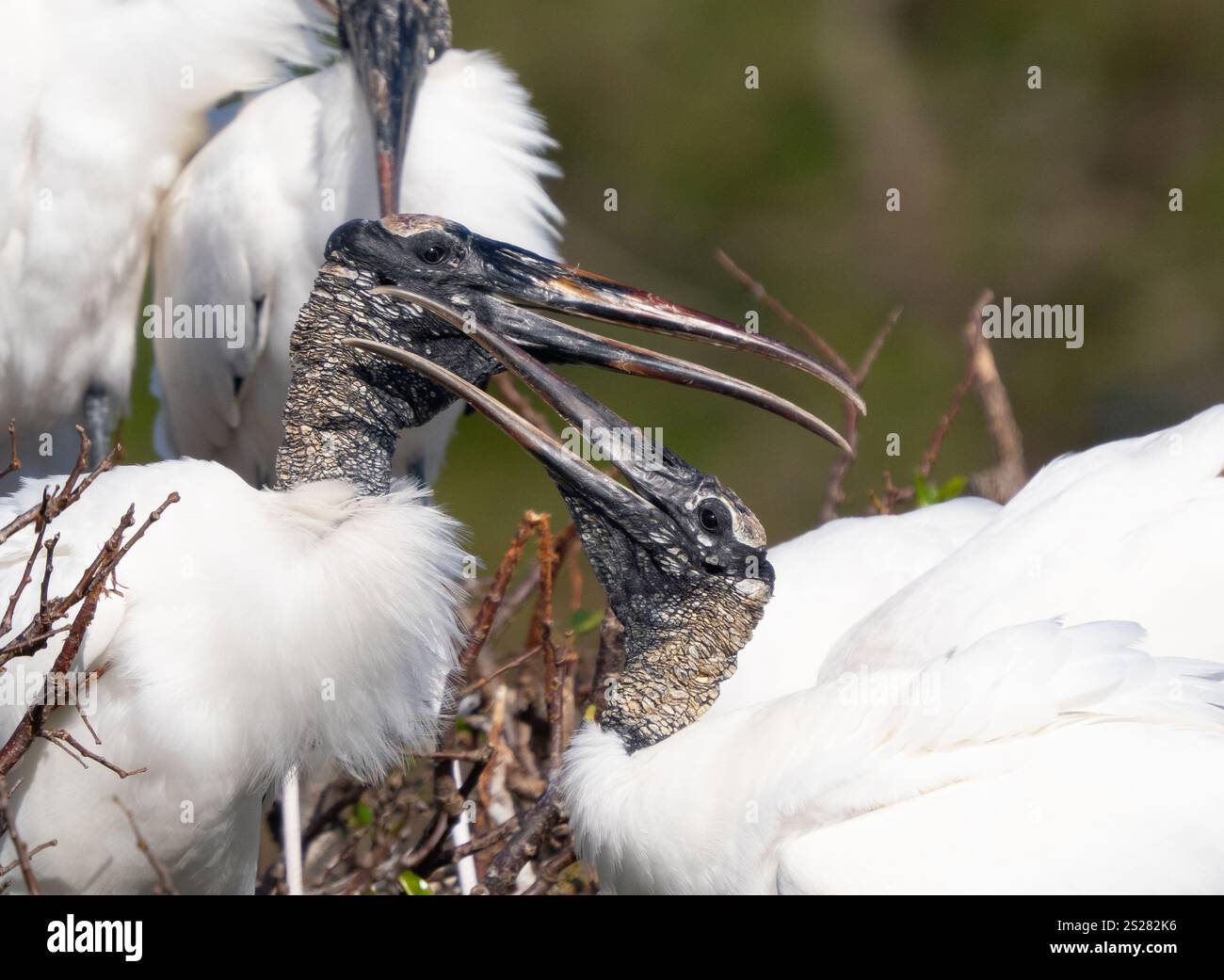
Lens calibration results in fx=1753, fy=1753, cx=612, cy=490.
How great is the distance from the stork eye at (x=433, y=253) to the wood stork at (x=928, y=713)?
17cm

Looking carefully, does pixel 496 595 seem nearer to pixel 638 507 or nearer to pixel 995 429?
pixel 638 507

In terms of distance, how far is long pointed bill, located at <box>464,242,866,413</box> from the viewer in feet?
8.37

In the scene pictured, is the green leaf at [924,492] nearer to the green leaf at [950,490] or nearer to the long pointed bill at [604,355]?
the green leaf at [950,490]

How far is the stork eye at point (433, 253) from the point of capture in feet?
8.56

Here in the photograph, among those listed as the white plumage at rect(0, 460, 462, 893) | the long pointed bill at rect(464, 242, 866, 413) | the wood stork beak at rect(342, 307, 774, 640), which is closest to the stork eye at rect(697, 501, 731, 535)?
the wood stork beak at rect(342, 307, 774, 640)

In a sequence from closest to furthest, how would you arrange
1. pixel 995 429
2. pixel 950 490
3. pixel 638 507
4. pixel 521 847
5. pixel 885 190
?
pixel 638 507
pixel 521 847
pixel 950 490
pixel 995 429
pixel 885 190

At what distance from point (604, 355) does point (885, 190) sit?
5.58 metres

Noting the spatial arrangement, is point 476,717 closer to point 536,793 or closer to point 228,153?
point 536,793

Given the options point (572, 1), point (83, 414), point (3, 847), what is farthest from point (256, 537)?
point (572, 1)

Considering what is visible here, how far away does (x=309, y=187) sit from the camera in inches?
146

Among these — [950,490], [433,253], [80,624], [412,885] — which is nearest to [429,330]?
[433,253]

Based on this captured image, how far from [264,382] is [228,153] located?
0.55 metres

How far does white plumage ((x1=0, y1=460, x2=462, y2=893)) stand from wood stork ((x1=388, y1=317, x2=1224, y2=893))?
0.26 meters
